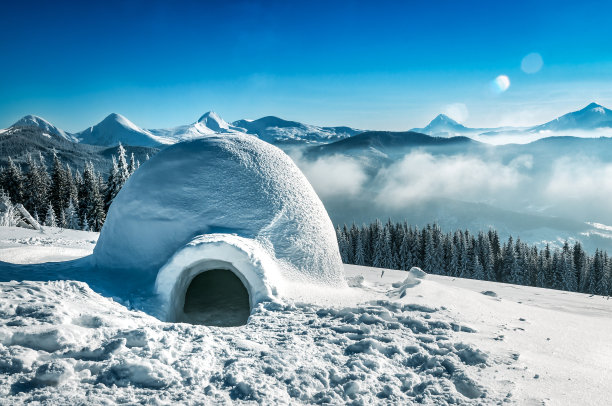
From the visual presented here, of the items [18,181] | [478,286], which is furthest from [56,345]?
[18,181]

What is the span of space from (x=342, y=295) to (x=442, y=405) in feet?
12.9

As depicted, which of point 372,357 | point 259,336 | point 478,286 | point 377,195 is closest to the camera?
point 372,357

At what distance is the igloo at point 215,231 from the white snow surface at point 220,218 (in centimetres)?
2

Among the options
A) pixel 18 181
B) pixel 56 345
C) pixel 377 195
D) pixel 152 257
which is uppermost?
pixel 377 195

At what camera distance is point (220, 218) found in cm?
734

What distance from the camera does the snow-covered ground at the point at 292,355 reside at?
3443 mm

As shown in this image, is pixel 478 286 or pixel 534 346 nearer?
pixel 534 346

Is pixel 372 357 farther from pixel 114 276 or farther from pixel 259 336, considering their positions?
pixel 114 276

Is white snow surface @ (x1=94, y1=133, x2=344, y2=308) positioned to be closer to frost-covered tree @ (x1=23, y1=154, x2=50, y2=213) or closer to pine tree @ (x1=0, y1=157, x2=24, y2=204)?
frost-covered tree @ (x1=23, y1=154, x2=50, y2=213)

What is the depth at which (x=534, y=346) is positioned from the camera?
16.8 feet

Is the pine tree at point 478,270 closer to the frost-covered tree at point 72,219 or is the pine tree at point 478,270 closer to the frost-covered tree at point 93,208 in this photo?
the frost-covered tree at point 93,208

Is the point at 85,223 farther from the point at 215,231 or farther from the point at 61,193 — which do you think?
the point at 215,231

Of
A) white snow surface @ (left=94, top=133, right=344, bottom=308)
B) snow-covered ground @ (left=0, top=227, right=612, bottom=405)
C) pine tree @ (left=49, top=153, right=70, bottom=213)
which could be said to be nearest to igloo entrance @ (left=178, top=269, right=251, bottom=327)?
white snow surface @ (left=94, top=133, right=344, bottom=308)

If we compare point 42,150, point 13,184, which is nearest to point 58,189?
point 13,184
